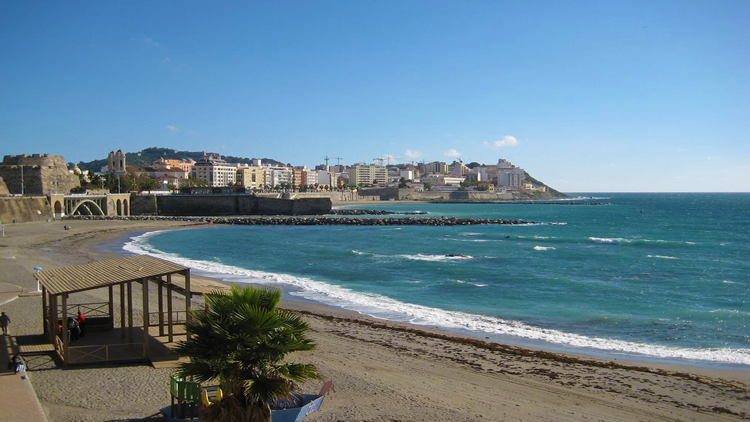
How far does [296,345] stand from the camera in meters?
7.80

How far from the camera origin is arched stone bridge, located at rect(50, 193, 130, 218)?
69312mm

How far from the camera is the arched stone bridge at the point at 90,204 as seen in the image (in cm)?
6931

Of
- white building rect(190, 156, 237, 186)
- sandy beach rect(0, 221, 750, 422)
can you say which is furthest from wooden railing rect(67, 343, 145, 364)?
white building rect(190, 156, 237, 186)

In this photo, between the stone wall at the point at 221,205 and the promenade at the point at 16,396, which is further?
the stone wall at the point at 221,205

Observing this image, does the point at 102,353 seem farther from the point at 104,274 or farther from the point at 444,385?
the point at 444,385

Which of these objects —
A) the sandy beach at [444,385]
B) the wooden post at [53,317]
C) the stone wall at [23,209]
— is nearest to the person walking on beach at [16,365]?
the sandy beach at [444,385]

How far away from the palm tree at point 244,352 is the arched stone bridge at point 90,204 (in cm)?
6896

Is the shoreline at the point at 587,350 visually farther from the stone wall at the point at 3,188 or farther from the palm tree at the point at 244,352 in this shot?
the stone wall at the point at 3,188

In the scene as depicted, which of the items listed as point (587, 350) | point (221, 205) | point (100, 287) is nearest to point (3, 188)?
point (221, 205)

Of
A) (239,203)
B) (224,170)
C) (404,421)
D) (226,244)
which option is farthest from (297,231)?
(224,170)

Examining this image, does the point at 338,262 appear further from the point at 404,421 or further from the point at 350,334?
the point at 404,421

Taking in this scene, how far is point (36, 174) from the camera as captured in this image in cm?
7688

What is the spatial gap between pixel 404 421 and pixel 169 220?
229 ft

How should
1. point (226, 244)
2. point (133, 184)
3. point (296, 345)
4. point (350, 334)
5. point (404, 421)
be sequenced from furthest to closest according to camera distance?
point (133, 184)
point (226, 244)
point (350, 334)
point (404, 421)
point (296, 345)
